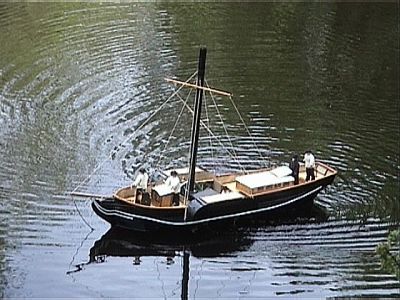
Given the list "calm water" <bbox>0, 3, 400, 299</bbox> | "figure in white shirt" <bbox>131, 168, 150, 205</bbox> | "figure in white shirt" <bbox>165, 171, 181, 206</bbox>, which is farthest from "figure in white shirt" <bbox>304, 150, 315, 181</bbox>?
"figure in white shirt" <bbox>131, 168, 150, 205</bbox>

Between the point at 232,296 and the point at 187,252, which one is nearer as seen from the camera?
the point at 232,296

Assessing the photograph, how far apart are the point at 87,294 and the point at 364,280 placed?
6.80 meters

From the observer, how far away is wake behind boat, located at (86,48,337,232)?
77.2 feet

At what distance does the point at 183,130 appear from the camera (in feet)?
102

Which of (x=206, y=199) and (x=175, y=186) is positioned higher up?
(x=175, y=186)

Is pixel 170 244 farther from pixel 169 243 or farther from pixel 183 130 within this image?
pixel 183 130

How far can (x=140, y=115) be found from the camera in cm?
3288

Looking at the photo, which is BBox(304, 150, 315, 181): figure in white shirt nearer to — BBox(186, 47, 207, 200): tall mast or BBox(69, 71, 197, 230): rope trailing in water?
BBox(186, 47, 207, 200): tall mast

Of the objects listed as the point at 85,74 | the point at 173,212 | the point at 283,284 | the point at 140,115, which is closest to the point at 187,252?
the point at 173,212

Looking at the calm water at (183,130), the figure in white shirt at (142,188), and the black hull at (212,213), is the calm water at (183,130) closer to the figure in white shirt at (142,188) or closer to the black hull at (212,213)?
the black hull at (212,213)

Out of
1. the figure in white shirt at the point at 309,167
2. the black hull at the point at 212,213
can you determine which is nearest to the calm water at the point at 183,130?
the black hull at the point at 212,213

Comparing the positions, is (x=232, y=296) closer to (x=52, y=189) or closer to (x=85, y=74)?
(x=52, y=189)

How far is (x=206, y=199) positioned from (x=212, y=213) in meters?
0.40

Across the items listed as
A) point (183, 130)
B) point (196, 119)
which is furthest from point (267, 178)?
point (183, 130)
